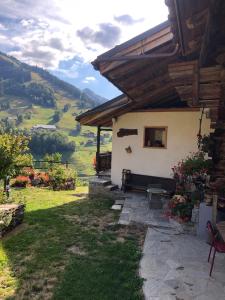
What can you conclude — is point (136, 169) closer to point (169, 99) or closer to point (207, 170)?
point (169, 99)

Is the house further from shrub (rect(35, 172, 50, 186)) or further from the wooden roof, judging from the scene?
shrub (rect(35, 172, 50, 186))

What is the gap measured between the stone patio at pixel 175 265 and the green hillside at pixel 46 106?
297 ft

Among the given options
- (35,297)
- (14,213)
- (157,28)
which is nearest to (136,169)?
(14,213)

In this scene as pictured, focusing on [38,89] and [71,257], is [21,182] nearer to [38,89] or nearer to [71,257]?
[71,257]

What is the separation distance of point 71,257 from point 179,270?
228cm

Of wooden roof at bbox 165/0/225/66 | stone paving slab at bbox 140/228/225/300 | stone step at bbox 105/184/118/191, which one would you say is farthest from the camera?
stone step at bbox 105/184/118/191

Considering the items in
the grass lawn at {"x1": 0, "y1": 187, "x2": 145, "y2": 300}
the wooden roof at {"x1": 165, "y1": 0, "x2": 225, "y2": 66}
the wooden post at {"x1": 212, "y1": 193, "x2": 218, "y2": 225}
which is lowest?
the grass lawn at {"x1": 0, "y1": 187, "x2": 145, "y2": 300}

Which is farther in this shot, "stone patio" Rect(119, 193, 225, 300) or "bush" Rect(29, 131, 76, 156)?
"bush" Rect(29, 131, 76, 156)

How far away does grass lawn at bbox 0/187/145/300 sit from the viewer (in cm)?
527

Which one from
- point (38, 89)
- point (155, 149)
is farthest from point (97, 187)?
point (38, 89)

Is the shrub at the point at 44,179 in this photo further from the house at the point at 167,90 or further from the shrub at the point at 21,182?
the house at the point at 167,90

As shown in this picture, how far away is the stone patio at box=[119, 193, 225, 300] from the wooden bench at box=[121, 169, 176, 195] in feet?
9.35

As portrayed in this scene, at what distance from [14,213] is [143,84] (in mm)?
5337

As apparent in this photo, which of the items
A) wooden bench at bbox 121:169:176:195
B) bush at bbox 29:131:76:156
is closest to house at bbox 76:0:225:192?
wooden bench at bbox 121:169:176:195
